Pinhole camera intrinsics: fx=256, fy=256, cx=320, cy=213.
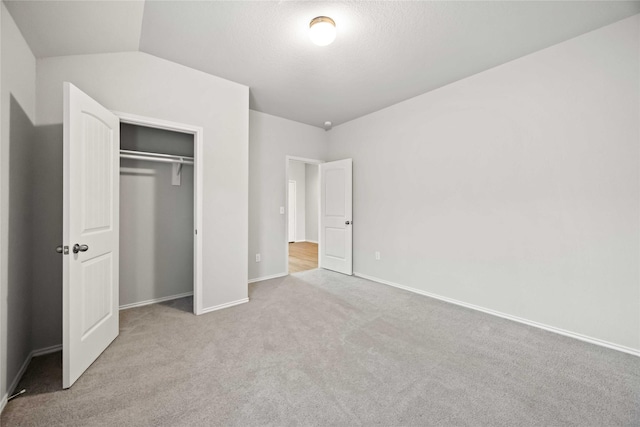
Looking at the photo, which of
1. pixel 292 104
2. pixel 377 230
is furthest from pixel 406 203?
pixel 292 104

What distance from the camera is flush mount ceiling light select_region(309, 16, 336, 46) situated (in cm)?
197

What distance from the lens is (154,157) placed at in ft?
9.37

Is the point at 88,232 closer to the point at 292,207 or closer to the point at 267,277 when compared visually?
the point at 267,277

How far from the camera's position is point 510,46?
7.89 feet

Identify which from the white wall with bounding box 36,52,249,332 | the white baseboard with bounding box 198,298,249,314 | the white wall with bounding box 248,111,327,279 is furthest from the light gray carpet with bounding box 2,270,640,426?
the white wall with bounding box 248,111,327,279

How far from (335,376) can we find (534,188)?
8.39 ft

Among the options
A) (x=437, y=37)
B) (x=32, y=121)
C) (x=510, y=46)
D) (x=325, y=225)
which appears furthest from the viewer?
(x=325, y=225)

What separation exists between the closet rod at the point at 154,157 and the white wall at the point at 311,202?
547 centimetres

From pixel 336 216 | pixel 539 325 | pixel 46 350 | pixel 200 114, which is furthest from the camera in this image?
pixel 336 216

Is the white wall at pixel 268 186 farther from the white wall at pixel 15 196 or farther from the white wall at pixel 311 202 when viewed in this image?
the white wall at pixel 311 202

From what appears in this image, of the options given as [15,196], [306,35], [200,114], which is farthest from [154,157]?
[306,35]

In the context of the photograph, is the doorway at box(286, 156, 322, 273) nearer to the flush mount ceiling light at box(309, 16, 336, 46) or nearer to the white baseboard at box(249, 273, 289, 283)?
the white baseboard at box(249, 273, 289, 283)

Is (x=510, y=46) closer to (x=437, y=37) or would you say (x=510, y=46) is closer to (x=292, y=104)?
(x=437, y=37)

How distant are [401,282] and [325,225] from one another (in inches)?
68.0
